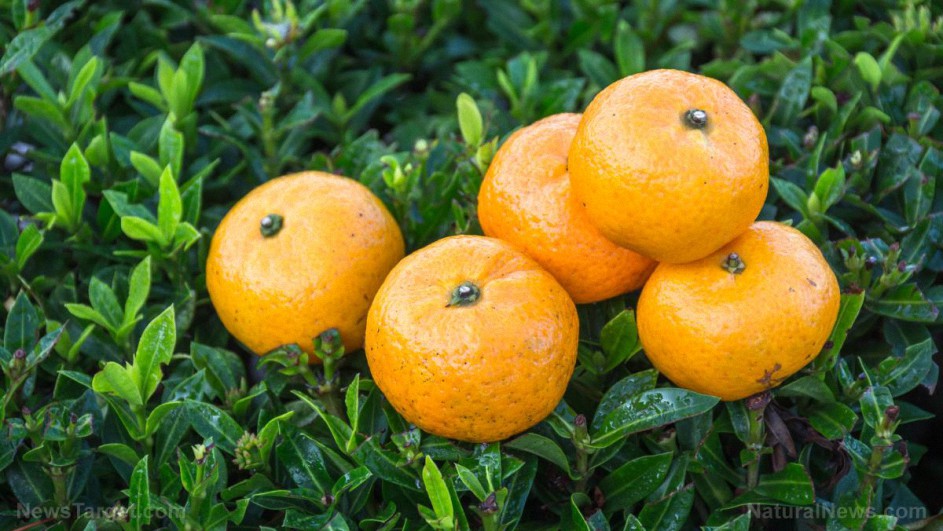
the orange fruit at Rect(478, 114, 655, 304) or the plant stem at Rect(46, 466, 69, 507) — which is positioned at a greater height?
the orange fruit at Rect(478, 114, 655, 304)

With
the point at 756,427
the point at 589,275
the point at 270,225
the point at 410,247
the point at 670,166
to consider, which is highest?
the point at 670,166

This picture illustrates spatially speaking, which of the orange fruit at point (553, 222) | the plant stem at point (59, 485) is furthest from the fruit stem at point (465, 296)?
the plant stem at point (59, 485)

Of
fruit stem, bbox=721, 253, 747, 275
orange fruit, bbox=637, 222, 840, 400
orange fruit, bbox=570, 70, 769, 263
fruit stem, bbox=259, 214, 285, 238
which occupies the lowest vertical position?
orange fruit, bbox=637, 222, 840, 400

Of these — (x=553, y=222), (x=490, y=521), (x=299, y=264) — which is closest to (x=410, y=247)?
→ (x=299, y=264)

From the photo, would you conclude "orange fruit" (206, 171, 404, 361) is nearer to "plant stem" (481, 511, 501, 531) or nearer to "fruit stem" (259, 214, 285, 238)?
"fruit stem" (259, 214, 285, 238)

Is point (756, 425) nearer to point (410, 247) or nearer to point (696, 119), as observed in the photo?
point (696, 119)

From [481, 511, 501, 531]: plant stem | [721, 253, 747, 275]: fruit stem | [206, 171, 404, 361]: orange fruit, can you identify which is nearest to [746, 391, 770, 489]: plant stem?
[721, 253, 747, 275]: fruit stem

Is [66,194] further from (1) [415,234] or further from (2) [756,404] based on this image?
(2) [756,404]

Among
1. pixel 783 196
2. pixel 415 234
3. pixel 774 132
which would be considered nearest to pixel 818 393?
pixel 783 196

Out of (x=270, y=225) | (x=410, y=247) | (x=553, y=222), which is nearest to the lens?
(x=553, y=222)
